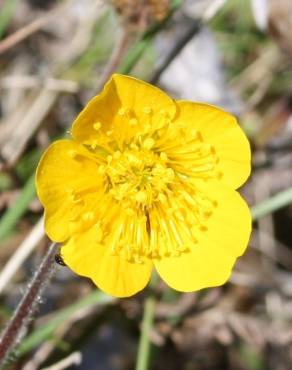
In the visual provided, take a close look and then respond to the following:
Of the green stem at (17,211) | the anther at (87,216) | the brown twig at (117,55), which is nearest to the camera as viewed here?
the anther at (87,216)

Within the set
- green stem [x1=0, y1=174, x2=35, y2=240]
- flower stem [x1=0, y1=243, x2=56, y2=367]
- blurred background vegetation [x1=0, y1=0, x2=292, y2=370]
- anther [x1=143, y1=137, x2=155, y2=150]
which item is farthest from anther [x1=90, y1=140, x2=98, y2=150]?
blurred background vegetation [x1=0, y1=0, x2=292, y2=370]

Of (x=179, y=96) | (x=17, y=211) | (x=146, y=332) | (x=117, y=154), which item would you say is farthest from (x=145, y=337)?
(x=179, y=96)

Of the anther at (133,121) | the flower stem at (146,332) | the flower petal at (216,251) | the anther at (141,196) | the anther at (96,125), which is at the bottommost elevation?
the flower stem at (146,332)

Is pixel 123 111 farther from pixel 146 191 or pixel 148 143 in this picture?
pixel 146 191

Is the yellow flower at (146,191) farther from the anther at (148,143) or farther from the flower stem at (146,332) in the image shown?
the flower stem at (146,332)

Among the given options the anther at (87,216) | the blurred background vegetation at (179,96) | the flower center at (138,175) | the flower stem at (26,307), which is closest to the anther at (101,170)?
the flower center at (138,175)

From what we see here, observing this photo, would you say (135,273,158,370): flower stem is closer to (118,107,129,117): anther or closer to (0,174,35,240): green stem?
(0,174,35,240): green stem
